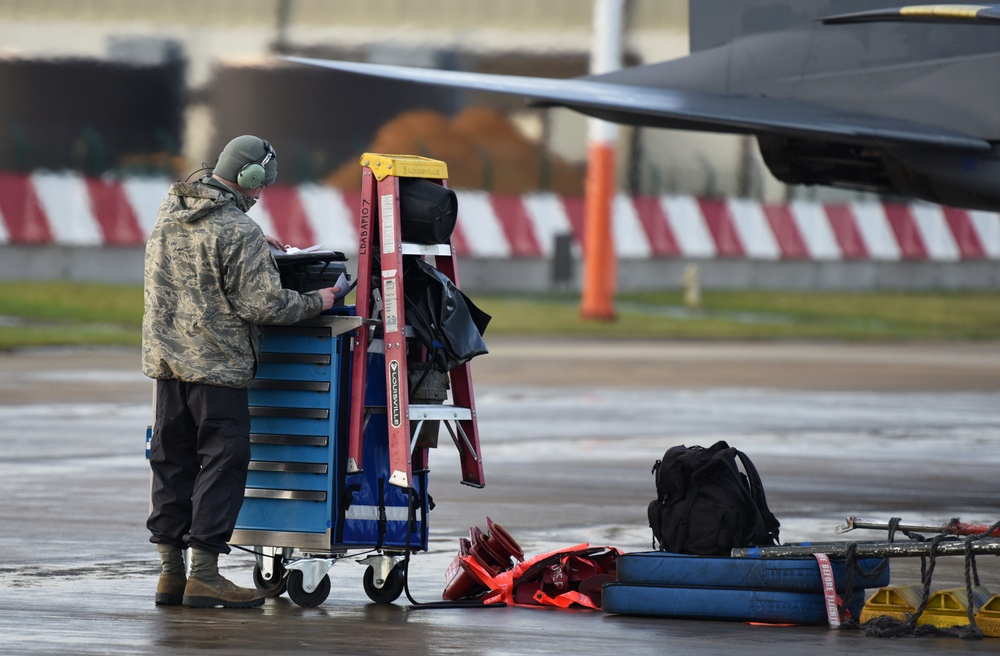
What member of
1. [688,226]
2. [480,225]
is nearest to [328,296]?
[480,225]

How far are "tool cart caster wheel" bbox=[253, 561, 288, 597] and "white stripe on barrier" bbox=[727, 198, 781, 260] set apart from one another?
1231 inches

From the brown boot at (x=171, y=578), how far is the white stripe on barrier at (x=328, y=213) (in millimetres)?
26079

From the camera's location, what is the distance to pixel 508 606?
8.02m

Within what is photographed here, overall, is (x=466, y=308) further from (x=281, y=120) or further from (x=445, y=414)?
(x=281, y=120)

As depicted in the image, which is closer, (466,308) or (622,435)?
(466,308)

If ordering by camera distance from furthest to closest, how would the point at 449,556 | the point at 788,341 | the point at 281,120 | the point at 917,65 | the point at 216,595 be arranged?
the point at 281,120 < the point at 788,341 < the point at 917,65 < the point at 449,556 < the point at 216,595

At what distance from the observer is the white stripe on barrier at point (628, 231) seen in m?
37.2

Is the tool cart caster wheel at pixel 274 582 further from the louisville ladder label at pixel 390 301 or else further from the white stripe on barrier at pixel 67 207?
the white stripe on barrier at pixel 67 207

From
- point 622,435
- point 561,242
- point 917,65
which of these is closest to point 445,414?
point 917,65

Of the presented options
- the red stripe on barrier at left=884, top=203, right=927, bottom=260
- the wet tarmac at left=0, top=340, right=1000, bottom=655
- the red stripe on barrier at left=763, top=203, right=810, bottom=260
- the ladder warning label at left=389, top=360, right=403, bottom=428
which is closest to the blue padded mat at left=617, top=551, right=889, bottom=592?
the wet tarmac at left=0, top=340, right=1000, bottom=655

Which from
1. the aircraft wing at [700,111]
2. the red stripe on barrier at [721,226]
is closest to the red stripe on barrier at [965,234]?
the red stripe on barrier at [721,226]

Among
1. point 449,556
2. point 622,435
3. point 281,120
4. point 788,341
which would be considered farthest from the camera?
point 281,120

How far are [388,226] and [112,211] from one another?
85.1 feet

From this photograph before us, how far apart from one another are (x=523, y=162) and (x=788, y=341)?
24.7 ft
